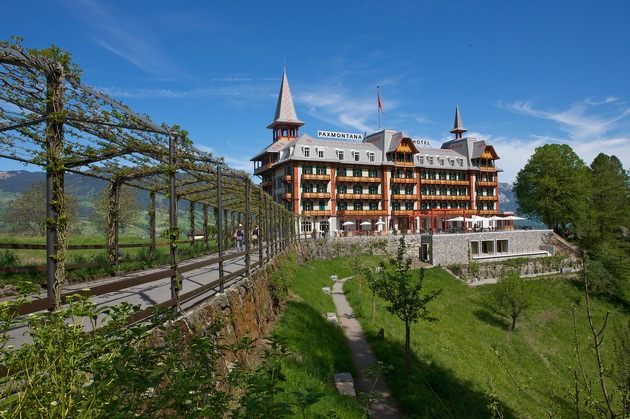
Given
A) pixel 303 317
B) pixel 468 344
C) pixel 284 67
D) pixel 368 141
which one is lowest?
pixel 468 344

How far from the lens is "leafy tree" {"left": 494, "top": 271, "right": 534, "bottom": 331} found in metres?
28.8

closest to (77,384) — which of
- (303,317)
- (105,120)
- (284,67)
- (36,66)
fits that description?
(36,66)

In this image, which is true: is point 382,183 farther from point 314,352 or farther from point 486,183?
point 314,352

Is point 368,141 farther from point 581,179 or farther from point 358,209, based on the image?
point 581,179

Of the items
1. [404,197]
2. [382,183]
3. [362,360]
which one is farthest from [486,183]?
[362,360]

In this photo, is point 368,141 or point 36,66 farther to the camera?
point 368,141

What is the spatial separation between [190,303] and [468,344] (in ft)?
58.3

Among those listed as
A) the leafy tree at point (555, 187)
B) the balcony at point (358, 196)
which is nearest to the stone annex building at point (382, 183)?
the balcony at point (358, 196)

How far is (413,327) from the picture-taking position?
63.4ft

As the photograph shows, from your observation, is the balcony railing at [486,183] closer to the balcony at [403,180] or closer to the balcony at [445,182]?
the balcony at [445,182]

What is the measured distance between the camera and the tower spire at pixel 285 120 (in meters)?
66.9

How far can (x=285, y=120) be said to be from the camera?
219 ft

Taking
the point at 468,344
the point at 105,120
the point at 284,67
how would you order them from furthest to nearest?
1. the point at 284,67
2. the point at 468,344
3. the point at 105,120

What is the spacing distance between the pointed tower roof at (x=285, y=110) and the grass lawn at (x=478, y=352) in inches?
1573
